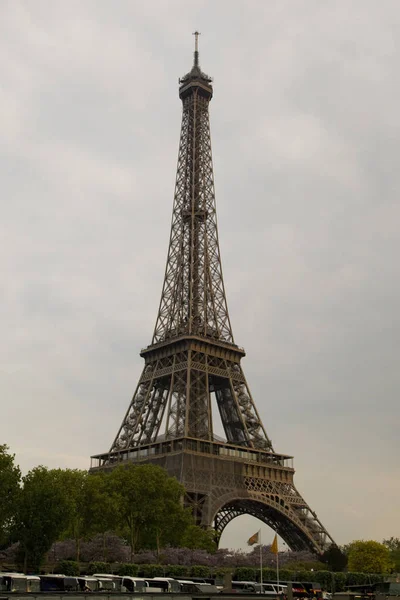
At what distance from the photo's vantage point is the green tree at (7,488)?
5881 centimetres

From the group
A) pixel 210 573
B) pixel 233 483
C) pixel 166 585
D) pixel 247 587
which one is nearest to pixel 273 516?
pixel 233 483

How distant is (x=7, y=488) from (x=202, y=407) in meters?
40.7

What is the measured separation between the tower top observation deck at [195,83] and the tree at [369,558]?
76.3 metres

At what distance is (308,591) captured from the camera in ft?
174

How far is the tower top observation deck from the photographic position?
120 m

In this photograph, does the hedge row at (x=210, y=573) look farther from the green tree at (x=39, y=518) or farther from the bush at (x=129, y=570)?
the green tree at (x=39, y=518)

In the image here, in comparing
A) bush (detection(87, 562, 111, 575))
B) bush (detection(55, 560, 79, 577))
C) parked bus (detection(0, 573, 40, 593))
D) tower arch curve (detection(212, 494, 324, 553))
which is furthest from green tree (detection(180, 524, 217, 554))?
parked bus (detection(0, 573, 40, 593))

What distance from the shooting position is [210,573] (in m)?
64.0

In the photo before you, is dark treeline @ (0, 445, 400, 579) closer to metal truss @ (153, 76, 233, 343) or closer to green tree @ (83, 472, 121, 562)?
green tree @ (83, 472, 121, 562)

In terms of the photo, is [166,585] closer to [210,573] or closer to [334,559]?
[210,573]

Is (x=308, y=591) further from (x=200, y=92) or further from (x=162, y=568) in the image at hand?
(x=200, y=92)

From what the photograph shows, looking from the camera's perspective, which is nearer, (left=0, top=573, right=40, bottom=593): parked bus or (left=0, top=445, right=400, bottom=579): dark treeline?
(left=0, top=573, right=40, bottom=593): parked bus

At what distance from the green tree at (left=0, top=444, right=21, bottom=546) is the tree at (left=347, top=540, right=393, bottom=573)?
1849 inches

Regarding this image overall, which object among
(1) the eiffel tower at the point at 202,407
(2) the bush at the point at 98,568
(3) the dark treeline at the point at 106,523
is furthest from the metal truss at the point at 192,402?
(2) the bush at the point at 98,568
